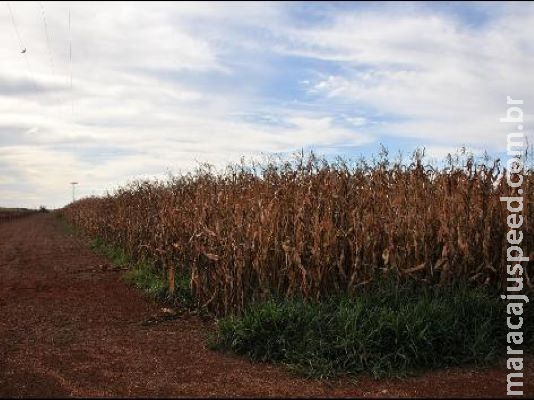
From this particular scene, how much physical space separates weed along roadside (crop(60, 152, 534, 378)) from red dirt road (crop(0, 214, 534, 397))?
30cm

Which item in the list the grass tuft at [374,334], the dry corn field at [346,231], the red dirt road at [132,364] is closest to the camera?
the red dirt road at [132,364]

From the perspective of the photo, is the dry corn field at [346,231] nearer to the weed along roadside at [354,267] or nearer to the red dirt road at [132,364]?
the weed along roadside at [354,267]

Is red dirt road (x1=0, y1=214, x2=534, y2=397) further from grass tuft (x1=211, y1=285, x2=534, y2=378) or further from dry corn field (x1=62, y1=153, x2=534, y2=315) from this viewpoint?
dry corn field (x1=62, y1=153, x2=534, y2=315)

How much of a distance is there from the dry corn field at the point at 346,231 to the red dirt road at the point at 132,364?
1.10 metres

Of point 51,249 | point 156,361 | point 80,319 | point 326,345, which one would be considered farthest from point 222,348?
point 51,249

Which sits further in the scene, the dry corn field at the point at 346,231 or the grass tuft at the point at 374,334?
the dry corn field at the point at 346,231

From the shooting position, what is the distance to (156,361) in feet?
21.2

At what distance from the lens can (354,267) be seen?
7707 mm

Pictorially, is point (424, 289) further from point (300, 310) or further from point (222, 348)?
point (222, 348)

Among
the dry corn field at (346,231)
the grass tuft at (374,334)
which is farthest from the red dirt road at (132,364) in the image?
the dry corn field at (346,231)

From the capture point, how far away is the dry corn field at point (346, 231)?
7.65 m

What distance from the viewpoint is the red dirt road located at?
5477 millimetres

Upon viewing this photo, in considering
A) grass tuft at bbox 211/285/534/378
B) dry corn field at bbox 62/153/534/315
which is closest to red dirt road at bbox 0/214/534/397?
grass tuft at bbox 211/285/534/378

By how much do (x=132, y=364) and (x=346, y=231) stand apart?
3293 millimetres
